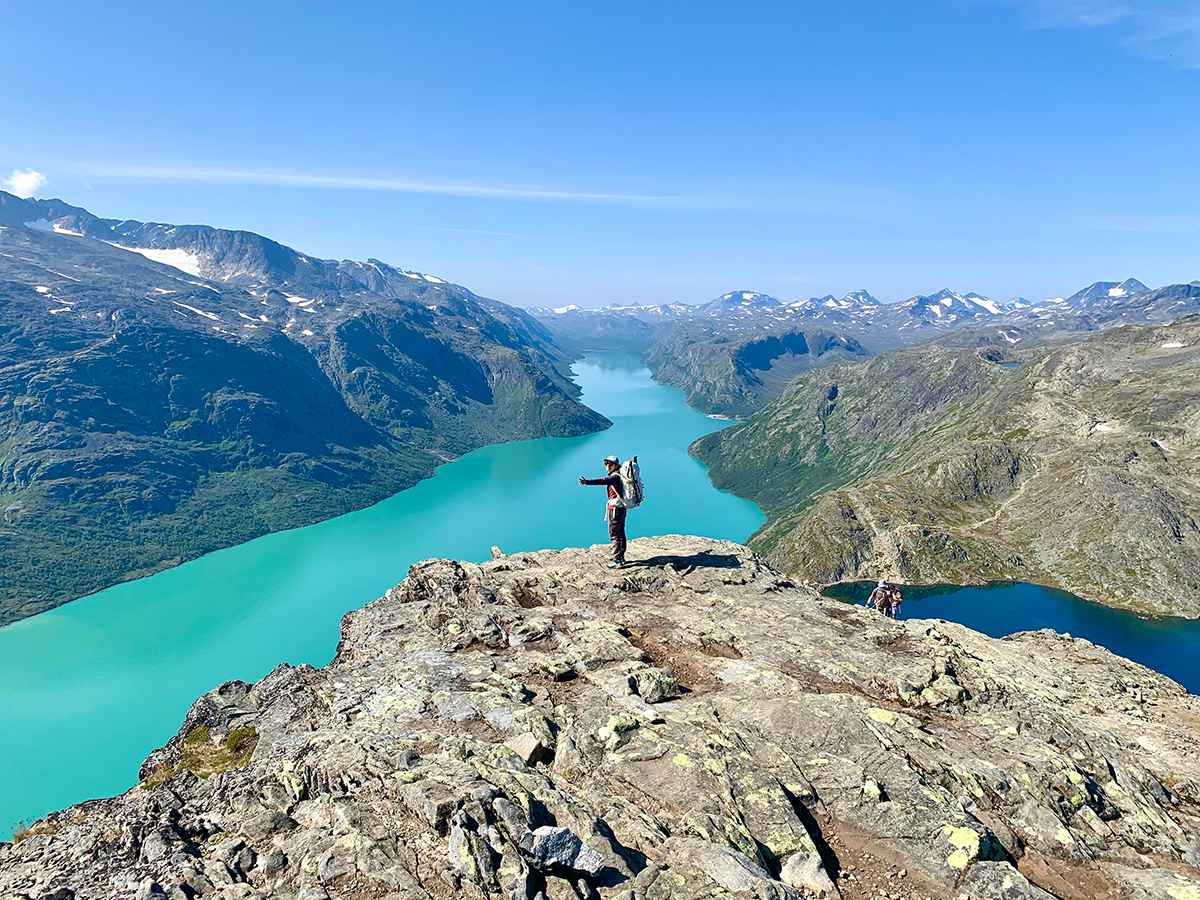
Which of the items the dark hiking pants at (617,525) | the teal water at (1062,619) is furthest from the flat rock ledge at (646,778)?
the teal water at (1062,619)

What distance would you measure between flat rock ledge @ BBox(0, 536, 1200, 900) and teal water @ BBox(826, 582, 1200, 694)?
133669 mm

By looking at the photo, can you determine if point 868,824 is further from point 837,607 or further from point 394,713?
point 837,607

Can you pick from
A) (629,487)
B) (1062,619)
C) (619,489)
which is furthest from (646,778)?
(1062,619)

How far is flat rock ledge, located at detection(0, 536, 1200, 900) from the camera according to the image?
14086 mm

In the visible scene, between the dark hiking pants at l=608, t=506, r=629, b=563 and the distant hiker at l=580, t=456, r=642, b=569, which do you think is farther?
the dark hiking pants at l=608, t=506, r=629, b=563

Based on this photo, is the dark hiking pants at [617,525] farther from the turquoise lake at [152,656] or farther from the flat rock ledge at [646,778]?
the turquoise lake at [152,656]

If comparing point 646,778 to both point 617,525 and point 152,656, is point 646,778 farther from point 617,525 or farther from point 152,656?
point 152,656

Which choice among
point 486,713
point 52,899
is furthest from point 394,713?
point 52,899

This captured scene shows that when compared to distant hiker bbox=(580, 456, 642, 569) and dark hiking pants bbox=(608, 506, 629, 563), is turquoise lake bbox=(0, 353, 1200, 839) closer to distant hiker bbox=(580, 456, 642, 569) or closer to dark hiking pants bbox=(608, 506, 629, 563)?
dark hiking pants bbox=(608, 506, 629, 563)

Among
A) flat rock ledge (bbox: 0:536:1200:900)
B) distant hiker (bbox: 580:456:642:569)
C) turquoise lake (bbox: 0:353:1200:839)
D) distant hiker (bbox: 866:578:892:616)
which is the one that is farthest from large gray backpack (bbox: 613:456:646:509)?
turquoise lake (bbox: 0:353:1200:839)

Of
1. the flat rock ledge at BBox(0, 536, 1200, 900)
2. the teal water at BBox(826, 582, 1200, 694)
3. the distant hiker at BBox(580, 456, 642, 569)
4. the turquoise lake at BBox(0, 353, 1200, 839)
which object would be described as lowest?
the turquoise lake at BBox(0, 353, 1200, 839)

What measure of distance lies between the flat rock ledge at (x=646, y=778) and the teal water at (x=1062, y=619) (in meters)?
134

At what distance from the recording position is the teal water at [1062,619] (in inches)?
5433

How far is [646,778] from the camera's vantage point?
17.6m
